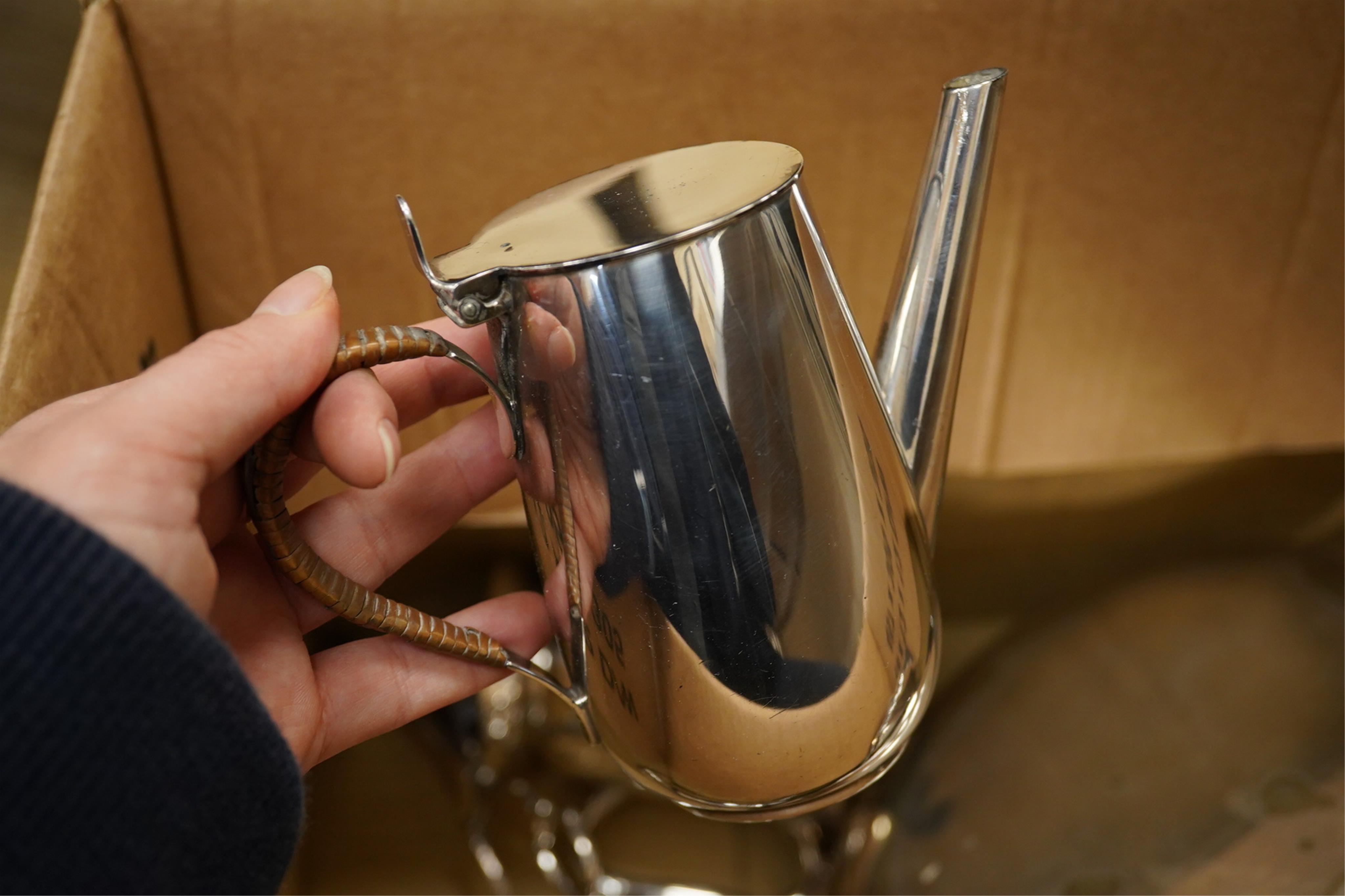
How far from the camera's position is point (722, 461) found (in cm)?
28

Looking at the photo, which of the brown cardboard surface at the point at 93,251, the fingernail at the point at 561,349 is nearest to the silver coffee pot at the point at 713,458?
the fingernail at the point at 561,349

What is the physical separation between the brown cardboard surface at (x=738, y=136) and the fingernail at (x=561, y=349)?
21 cm

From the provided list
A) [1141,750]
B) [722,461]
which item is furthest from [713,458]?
[1141,750]

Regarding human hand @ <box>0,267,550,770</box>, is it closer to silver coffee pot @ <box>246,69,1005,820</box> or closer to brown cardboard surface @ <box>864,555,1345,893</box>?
silver coffee pot @ <box>246,69,1005,820</box>

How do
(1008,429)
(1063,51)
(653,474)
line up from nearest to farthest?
(653,474), (1063,51), (1008,429)

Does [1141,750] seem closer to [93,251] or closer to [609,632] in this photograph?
[609,632]

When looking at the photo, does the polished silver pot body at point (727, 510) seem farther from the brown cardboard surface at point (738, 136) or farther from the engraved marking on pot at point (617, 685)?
the brown cardboard surface at point (738, 136)

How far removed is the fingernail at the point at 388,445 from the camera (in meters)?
0.29

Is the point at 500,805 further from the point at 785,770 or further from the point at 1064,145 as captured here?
the point at 1064,145

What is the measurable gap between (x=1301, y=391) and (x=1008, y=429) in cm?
17

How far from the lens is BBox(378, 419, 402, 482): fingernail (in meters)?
0.29

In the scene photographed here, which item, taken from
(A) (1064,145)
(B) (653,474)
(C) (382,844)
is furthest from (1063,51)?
(C) (382,844)

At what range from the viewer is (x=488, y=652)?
373mm

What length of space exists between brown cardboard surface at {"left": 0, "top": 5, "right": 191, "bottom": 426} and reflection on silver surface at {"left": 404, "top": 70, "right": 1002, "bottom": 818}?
7.0 inches
